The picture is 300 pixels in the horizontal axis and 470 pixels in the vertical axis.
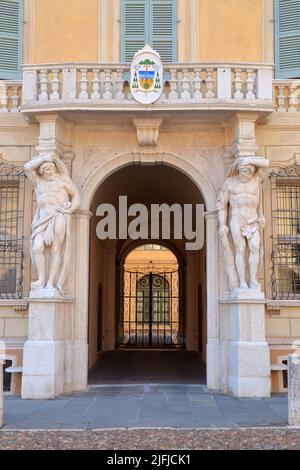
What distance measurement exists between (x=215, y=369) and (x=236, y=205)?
2963mm

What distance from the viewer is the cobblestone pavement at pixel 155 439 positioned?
271 inches

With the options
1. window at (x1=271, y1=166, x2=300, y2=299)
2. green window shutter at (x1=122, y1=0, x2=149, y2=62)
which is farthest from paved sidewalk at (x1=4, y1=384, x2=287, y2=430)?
green window shutter at (x1=122, y1=0, x2=149, y2=62)

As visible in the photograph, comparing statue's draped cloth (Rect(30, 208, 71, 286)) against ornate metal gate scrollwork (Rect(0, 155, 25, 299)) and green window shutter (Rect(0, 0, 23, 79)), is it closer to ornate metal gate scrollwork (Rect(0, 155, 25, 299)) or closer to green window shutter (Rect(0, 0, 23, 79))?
ornate metal gate scrollwork (Rect(0, 155, 25, 299))

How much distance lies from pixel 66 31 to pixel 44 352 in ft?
21.6

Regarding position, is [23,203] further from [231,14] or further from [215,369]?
[231,14]

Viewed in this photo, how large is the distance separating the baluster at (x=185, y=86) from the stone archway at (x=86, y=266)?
1214 mm

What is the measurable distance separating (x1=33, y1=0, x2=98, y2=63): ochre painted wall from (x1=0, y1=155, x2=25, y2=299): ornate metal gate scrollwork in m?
2.60

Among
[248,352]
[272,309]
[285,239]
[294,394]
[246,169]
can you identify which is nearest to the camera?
[294,394]

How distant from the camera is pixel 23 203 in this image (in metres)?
11.8

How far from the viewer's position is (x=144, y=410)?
9094mm

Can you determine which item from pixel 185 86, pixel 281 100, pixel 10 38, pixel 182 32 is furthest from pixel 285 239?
pixel 10 38

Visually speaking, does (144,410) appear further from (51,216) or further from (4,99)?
(4,99)

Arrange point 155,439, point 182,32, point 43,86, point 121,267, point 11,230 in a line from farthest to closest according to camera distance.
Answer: point 121,267, point 182,32, point 11,230, point 43,86, point 155,439
